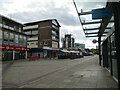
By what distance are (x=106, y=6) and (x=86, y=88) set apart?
3952 millimetres

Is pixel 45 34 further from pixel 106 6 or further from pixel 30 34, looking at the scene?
pixel 106 6

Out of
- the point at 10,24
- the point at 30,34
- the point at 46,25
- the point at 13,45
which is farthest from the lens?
the point at 30,34

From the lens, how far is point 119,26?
14.8 ft

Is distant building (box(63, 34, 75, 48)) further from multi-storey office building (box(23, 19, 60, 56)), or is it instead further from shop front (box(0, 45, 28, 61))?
shop front (box(0, 45, 28, 61))

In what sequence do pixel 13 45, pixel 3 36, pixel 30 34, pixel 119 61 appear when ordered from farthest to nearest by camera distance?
pixel 30 34 → pixel 13 45 → pixel 3 36 → pixel 119 61

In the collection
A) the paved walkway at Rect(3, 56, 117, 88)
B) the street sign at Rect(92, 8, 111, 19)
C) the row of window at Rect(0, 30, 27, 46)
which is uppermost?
the row of window at Rect(0, 30, 27, 46)

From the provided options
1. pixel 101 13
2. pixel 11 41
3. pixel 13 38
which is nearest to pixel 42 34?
pixel 13 38

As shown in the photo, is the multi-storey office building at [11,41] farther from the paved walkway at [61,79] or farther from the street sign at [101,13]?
the street sign at [101,13]

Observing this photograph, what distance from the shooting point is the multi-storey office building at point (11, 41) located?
33.5 meters

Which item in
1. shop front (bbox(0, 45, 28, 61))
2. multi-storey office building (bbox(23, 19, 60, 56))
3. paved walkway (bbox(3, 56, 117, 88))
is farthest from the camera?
multi-storey office building (bbox(23, 19, 60, 56))

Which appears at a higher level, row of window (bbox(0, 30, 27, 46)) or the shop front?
row of window (bbox(0, 30, 27, 46))

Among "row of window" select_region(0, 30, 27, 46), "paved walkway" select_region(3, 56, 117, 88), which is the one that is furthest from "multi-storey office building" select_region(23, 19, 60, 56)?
"paved walkway" select_region(3, 56, 117, 88)

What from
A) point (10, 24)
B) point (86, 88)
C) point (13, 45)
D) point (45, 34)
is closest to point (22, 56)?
point (13, 45)

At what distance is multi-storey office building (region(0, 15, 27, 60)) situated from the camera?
33.5 meters
